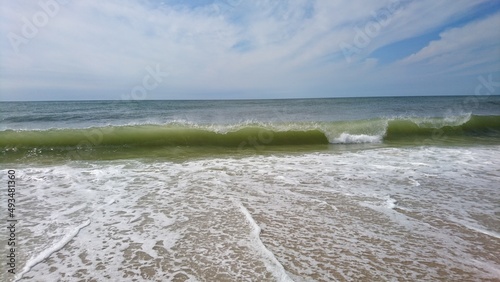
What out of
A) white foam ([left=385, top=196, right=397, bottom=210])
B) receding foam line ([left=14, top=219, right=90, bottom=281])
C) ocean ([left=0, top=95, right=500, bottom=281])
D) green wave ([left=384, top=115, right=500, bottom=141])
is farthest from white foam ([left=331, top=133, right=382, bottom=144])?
receding foam line ([left=14, top=219, right=90, bottom=281])

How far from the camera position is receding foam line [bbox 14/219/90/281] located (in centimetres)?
328

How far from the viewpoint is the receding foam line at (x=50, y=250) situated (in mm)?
3280

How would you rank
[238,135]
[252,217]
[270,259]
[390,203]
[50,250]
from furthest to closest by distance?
[238,135] < [390,203] < [252,217] < [50,250] < [270,259]

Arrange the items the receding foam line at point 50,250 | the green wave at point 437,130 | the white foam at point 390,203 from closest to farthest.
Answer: the receding foam line at point 50,250 < the white foam at point 390,203 < the green wave at point 437,130

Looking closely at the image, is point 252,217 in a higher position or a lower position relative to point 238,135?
lower

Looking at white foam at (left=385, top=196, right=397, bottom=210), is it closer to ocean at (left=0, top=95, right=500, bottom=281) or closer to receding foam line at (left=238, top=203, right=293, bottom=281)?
ocean at (left=0, top=95, right=500, bottom=281)

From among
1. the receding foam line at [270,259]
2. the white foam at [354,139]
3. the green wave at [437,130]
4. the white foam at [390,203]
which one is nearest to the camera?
the receding foam line at [270,259]

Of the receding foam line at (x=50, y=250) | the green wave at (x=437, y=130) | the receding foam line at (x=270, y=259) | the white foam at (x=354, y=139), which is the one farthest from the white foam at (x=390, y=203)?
the green wave at (x=437, y=130)

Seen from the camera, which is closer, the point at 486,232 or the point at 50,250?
the point at 50,250

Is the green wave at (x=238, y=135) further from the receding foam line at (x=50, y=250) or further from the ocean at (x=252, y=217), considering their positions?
the receding foam line at (x=50, y=250)

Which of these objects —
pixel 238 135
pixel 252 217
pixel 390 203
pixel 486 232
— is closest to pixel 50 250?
pixel 252 217

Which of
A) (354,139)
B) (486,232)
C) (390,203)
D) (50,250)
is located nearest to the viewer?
(50,250)

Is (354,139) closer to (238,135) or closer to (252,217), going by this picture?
(238,135)

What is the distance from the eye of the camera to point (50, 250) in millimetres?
3730
